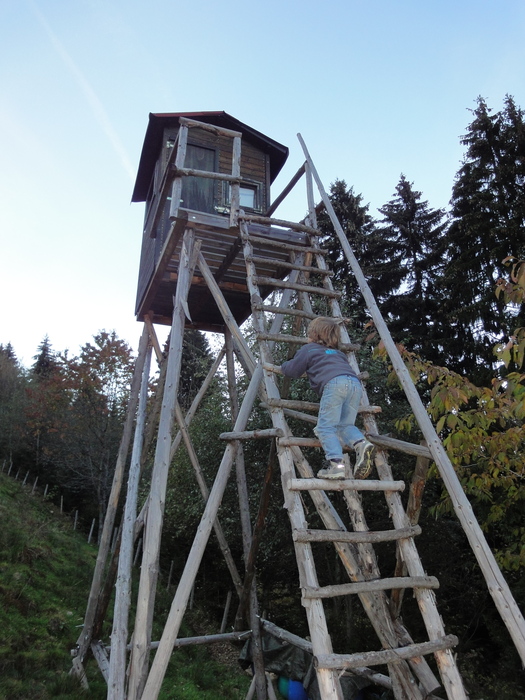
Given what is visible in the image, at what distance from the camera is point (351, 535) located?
3.34 m

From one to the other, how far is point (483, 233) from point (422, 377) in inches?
Answer: 206

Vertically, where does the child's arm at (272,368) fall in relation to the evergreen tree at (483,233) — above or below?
below

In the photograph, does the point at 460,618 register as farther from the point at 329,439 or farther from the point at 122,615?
the point at 329,439

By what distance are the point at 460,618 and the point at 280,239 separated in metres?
11.9

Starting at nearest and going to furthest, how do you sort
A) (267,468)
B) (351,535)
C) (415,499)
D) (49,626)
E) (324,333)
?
(351,535) < (415,499) < (324,333) < (267,468) < (49,626)

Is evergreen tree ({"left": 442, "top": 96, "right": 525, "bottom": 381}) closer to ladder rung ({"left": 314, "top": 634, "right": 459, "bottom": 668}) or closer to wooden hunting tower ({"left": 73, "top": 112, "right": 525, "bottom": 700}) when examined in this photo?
wooden hunting tower ({"left": 73, "top": 112, "right": 525, "bottom": 700})

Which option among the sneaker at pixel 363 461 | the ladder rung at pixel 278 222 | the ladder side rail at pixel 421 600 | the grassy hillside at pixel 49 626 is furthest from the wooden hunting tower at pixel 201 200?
the grassy hillside at pixel 49 626

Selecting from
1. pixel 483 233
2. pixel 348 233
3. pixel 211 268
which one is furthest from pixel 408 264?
pixel 211 268

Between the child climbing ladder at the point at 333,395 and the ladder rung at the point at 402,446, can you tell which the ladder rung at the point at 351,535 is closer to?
the child climbing ladder at the point at 333,395

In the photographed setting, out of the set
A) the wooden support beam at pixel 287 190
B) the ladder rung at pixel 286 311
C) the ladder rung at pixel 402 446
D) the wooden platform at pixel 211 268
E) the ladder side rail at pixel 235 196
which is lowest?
the ladder rung at pixel 402 446

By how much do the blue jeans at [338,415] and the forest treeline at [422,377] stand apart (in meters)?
1.05

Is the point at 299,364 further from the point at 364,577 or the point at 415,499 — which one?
the point at 364,577

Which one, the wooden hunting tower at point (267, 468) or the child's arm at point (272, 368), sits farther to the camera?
the child's arm at point (272, 368)

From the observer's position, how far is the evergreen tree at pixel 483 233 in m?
15.0
